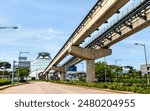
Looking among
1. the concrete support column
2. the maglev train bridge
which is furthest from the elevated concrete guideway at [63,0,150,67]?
the concrete support column

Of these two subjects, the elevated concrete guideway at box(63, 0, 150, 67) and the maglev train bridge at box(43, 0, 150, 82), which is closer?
the maglev train bridge at box(43, 0, 150, 82)

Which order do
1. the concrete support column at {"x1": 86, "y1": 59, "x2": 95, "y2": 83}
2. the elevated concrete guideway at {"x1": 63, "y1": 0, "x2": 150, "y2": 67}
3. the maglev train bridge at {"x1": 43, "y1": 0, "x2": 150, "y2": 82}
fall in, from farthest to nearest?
the concrete support column at {"x1": 86, "y1": 59, "x2": 95, "y2": 83}, the elevated concrete guideway at {"x1": 63, "y1": 0, "x2": 150, "y2": 67}, the maglev train bridge at {"x1": 43, "y1": 0, "x2": 150, "y2": 82}

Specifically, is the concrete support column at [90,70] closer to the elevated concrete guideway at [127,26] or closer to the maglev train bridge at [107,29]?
the maglev train bridge at [107,29]

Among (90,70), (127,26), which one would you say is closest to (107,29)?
(127,26)

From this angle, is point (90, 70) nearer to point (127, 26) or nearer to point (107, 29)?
point (107, 29)

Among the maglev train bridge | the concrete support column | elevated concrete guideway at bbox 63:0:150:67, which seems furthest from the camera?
the concrete support column

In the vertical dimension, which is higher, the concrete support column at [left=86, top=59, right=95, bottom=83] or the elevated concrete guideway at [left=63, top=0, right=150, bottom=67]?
the elevated concrete guideway at [left=63, top=0, right=150, bottom=67]

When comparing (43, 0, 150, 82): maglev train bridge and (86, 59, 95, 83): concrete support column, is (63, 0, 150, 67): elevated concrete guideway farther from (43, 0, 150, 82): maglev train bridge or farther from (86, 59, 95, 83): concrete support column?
(86, 59, 95, 83): concrete support column

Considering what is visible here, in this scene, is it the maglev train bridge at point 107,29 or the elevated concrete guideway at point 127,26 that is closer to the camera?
the maglev train bridge at point 107,29

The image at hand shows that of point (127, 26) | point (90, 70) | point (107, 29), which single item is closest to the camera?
point (127, 26)

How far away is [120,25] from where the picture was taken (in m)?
42.6

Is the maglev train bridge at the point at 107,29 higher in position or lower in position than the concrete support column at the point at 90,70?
higher

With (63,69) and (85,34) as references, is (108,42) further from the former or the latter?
(63,69)

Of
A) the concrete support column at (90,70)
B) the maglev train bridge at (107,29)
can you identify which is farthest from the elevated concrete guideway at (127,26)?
the concrete support column at (90,70)
